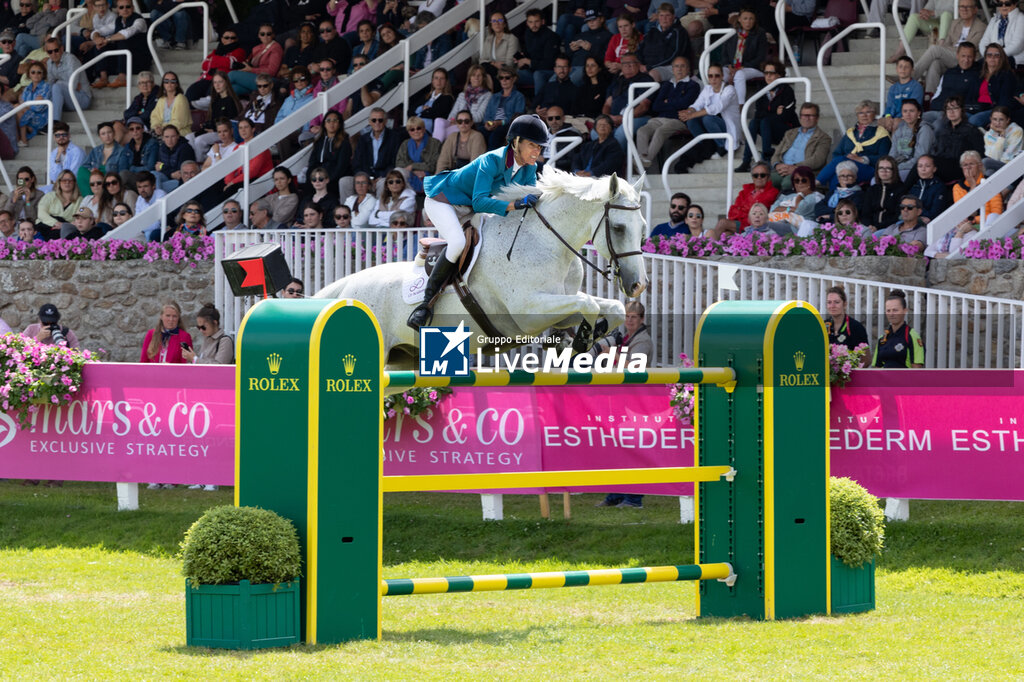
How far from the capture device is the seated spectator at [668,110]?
14992 mm

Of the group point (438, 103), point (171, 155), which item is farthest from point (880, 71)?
point (171, 155)

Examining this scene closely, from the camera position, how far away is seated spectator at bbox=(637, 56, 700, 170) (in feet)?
49.2

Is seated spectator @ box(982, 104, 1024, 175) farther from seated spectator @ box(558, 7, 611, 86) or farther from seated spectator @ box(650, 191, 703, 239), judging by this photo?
seated spectator @ box(558, 7, 611, 86)

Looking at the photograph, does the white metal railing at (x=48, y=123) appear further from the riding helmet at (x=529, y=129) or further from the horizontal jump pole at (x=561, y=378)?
the horizontal jump pole at (x=561, y=378)

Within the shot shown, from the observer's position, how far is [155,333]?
41.3 feet

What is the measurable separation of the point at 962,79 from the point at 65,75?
11.2 m

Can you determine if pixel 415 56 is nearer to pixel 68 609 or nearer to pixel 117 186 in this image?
pixel 117 186

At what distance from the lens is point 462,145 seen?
15.0m

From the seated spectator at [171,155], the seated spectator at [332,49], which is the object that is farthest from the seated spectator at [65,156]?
the seated spectator at [332,49]

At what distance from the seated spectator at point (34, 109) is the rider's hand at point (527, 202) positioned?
40.1 ft

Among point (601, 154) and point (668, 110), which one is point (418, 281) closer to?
point (601, 154)

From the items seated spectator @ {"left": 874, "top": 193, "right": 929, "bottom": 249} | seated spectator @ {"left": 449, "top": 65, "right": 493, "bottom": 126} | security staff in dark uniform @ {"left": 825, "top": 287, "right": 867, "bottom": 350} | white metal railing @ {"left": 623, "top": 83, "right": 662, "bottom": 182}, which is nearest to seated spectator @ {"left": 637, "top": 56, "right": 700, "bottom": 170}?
white metal railing @ {"left": 623, "top": 83, "right": 662, "bottom": 182}

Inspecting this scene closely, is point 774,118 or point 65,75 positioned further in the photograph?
point 65,75

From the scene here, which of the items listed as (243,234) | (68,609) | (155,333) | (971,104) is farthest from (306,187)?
(68,609)
